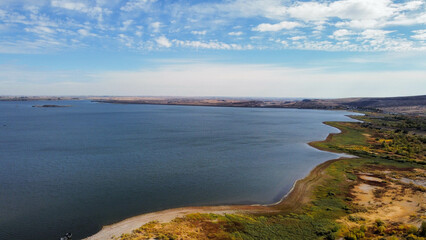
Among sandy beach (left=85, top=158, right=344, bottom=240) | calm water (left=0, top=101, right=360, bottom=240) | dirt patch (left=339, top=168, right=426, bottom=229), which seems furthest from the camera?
calm water (left=0, top=101, right=360, bottom=240)

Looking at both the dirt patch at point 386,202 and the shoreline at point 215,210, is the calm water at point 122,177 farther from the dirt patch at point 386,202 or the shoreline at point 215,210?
the dirt patch at point 386,202

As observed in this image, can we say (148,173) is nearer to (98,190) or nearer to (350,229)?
(98,190)

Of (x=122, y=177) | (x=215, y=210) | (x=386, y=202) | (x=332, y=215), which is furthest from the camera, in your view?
(x=122, y=177)

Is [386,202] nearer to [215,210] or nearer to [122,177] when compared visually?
[215,210]

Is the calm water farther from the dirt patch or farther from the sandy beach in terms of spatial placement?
the dirt patch

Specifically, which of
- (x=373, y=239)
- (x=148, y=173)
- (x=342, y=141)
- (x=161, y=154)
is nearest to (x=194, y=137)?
(x=161, y=154)

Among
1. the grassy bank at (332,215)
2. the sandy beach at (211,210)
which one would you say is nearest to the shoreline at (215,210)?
the sandy beach at (211,210)

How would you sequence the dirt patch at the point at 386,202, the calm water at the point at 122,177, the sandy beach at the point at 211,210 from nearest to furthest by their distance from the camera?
the sandy beach at the point at 211,210 → the dirt patch at the point at 386,202 → the calm water at the point at 122,177

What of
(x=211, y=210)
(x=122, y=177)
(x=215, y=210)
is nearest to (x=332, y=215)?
(x=215, y=210)

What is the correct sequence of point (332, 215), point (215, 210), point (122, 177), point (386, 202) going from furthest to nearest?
point (122, 177) < point (386, 202) < point (215, 210) < point (332, 215)

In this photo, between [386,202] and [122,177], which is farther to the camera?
[122,177]

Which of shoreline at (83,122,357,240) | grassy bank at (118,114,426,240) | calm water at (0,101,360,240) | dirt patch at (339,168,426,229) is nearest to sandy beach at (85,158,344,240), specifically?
shoreline at (83,122,357,240)
